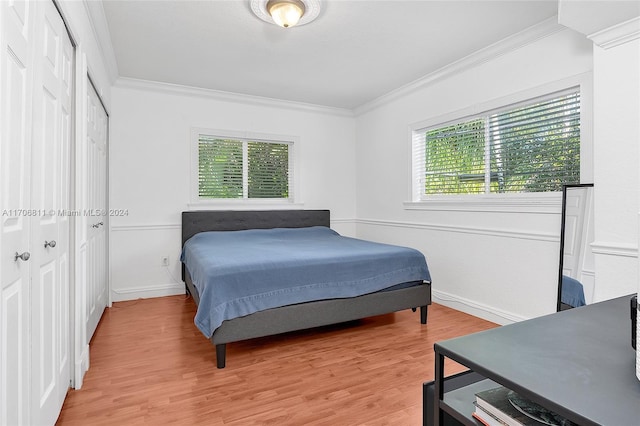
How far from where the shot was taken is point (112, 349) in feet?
Answer: 8.64

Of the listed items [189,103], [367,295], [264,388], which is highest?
[189,103]

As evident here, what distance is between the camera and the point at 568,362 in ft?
2.81

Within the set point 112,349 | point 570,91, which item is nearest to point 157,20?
point 112,349

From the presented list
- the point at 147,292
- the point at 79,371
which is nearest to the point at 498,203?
the point at 79,371

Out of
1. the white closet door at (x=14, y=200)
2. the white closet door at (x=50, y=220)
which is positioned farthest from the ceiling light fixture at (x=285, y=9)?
the white closet door at (x=14, y=200)

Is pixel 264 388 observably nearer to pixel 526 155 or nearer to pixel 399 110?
pixel 526 155

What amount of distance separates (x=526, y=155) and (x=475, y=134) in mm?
589

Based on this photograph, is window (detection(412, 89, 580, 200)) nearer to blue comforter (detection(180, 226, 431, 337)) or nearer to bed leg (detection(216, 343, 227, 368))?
blue comforter (detection(180, 226, 431, 337))

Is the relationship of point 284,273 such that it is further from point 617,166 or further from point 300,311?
point 617,166

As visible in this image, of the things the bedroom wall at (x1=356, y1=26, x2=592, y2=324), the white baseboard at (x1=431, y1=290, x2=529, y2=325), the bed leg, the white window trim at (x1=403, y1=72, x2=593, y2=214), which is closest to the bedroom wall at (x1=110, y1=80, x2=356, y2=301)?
the bedroom wall at (x1=356, y1=26, x2=592, y2=324)

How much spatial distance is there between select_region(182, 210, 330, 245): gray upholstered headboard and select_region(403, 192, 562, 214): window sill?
1.45 metres

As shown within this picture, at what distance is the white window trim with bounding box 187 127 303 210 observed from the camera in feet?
14.2

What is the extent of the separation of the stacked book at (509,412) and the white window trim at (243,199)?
3969 mm

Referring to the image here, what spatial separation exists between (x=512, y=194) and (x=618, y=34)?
143 centimetres
